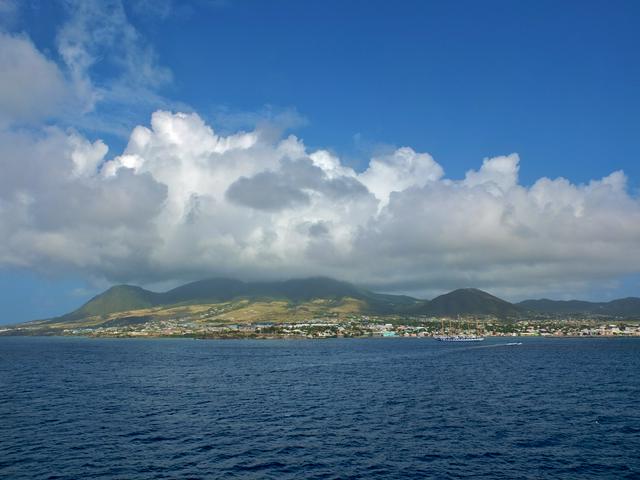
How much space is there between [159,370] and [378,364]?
71.6m

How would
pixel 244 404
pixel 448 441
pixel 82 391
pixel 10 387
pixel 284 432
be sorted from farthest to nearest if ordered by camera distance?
pixel 10 387 → pixel 82 391 → pixel 244 404 → pixel 284 432 → pixel 448 441

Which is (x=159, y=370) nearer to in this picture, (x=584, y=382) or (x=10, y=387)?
(x=10, y=387)

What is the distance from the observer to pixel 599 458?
5750 centimetres

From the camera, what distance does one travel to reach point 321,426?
74.0m

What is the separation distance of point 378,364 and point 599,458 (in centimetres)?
11043

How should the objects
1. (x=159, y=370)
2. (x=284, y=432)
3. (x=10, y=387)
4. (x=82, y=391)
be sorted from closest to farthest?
(x=284, y=432) < (x=82, y=391) < (x=10, y=387) < (x=159, y=370)

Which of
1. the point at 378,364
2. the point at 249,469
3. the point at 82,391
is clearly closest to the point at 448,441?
the point at 249,469

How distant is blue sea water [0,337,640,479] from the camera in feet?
178

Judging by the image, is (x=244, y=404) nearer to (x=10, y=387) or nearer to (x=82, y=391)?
(x=82, y=391)

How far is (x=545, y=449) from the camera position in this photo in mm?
60594

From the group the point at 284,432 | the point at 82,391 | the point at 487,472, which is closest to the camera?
the point at 487,472

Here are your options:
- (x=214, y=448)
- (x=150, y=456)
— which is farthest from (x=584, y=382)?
(x=150, y=456)

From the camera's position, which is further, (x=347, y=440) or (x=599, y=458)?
(x=347, y=440)

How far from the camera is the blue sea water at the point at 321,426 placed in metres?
54.1
